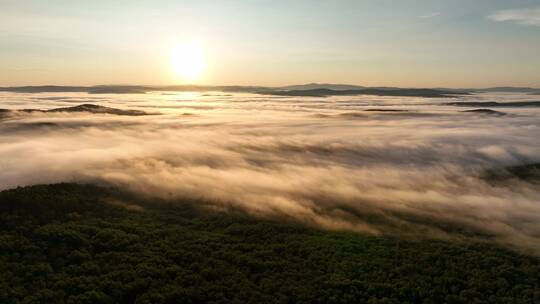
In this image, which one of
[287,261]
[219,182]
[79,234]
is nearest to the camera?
[287,261]

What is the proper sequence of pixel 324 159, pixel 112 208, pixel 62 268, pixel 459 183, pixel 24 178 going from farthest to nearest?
pixel 324 159, pixel 459 183, pixel 24 178, pixel 112 208, pixel 62 268

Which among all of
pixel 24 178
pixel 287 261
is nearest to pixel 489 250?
pixel 287 261

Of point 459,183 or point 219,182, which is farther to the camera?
point 459,183

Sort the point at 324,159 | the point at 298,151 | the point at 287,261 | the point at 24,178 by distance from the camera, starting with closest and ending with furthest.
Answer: the point at 287,261 → the point at 24,178 → the point at 324,159 → the point at 298,151

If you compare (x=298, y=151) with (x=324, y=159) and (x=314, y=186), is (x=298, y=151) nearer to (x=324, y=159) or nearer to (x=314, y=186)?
(x=324, y=159)

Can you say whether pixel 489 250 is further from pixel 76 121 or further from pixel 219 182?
pixel 76 121

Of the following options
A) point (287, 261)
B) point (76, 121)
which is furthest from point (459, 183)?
point (76, 121)

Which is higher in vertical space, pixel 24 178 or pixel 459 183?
pixel 24 178
